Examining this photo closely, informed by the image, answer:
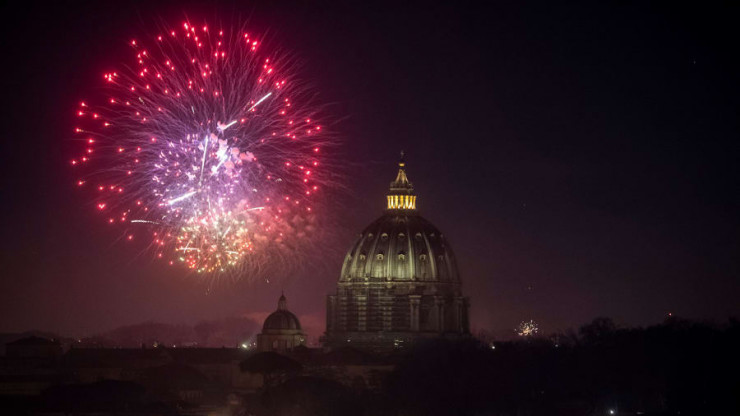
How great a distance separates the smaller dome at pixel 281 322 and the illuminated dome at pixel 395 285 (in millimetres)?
6950

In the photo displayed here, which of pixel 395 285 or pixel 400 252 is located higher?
pixel 400 252

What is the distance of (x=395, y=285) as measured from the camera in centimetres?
15838

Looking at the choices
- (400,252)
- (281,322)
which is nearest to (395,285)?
(400,252)

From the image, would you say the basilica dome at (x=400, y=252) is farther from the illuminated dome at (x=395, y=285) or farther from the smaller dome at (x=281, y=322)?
the smaller dome at (x=281, y=322)

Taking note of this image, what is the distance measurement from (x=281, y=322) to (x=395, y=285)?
12.8 meters

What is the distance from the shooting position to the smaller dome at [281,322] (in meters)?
151

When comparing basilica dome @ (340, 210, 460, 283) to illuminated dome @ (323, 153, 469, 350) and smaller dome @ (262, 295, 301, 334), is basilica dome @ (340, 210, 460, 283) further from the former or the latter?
smaller dome @ (262, 295, 301, 334)

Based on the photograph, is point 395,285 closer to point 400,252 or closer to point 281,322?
point 400,252

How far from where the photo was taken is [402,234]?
158 m

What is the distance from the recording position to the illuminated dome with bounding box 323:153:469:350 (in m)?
158

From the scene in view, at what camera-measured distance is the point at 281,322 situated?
152m

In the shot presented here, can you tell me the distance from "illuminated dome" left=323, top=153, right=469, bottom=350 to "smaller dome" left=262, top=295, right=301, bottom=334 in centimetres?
695

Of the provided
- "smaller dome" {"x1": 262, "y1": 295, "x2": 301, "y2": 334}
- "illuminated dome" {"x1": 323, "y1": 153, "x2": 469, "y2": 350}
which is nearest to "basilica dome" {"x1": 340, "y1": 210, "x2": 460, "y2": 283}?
"illuminated dome" {"x1": 323, "y1": 153, "x2": 469, "y2": 350}

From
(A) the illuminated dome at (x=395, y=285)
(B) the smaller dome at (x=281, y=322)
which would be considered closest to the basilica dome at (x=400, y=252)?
(A) the illuminated dome at (x=395, y=285)
